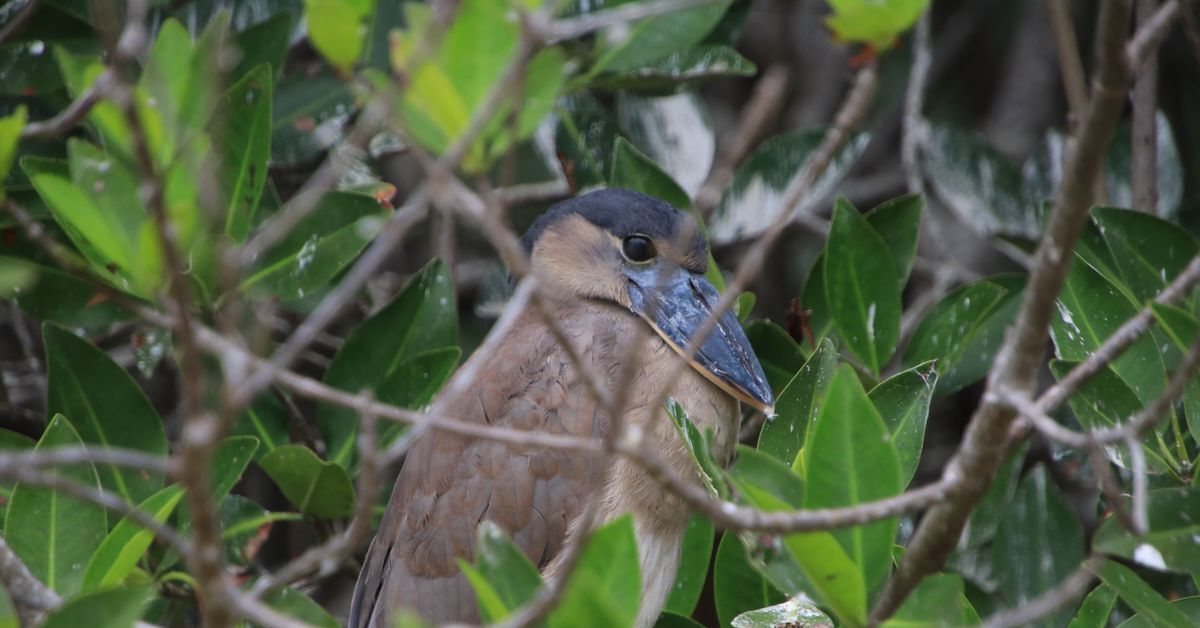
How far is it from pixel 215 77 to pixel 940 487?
3.46 ft

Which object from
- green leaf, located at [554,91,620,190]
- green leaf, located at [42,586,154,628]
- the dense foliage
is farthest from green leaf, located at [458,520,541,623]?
green leaf, located at [554,91,620,190]

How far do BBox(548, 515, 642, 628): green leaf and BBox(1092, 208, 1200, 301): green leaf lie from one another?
108 cm

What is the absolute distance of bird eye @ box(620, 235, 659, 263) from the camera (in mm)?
2584

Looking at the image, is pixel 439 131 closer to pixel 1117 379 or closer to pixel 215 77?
pixel 215 77

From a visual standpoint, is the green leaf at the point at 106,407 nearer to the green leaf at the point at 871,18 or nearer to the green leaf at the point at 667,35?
the green leaf at the point at 667,35

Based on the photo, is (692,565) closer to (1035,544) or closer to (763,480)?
(1035,544)

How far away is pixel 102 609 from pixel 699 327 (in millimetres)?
1360

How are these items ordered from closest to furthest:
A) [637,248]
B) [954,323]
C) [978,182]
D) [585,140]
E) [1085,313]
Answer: [1085,313] → [954,323] → [637,248] → [585,140] → [978,182]

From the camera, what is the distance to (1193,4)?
10.2 ft

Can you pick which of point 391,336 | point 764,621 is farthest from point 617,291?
point 764,621

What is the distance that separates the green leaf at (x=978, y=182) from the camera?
3023mm

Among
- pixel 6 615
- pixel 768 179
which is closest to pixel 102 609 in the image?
pixel 6 615

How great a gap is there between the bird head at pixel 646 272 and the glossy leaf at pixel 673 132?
0.90 feet

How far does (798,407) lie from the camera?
1.84 meters
